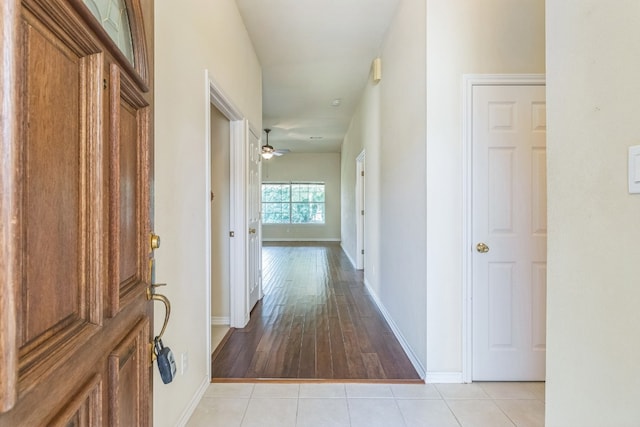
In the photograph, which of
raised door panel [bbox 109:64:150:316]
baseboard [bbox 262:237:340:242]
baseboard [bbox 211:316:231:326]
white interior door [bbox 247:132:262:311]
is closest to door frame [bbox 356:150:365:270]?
white interior door [bbox 247:132:262:311]

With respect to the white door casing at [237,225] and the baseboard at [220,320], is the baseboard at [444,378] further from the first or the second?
the baseboard at [220,320]

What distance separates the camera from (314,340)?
2865 mm

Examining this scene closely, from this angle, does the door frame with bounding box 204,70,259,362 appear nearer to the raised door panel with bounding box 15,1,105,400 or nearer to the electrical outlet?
the electrical outlet

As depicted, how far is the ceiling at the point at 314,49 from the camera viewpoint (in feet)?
9.51

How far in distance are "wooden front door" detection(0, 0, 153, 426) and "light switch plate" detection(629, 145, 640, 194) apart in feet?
4.32

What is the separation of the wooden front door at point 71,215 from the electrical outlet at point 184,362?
0.74m

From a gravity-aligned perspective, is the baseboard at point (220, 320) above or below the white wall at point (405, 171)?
below

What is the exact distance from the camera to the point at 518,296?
2213 millimetres

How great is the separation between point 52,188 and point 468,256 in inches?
87.5

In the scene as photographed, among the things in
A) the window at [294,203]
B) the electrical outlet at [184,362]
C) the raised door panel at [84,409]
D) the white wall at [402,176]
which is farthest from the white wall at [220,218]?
the window at [294,203]

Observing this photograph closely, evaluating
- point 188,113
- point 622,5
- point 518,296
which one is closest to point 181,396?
point 188,113

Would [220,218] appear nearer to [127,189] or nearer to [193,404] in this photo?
[193,404]

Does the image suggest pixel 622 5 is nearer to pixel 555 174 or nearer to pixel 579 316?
pixel 555 174

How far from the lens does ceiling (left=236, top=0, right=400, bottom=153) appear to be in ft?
9.51
